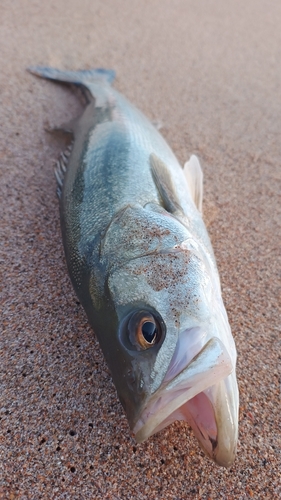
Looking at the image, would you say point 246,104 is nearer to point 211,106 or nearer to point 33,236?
point 211,106

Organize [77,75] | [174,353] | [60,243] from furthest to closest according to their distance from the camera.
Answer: [77,75] → [60,243] → [174,353]

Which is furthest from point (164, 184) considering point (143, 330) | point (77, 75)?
point (77, 75)

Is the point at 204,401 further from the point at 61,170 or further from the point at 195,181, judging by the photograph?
the point at 61,170

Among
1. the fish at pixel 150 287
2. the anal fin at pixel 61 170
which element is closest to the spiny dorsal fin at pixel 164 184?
the fish at pixel 150 287

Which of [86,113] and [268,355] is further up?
[86,113]

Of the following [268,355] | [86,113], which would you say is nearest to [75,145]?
[86,113]
